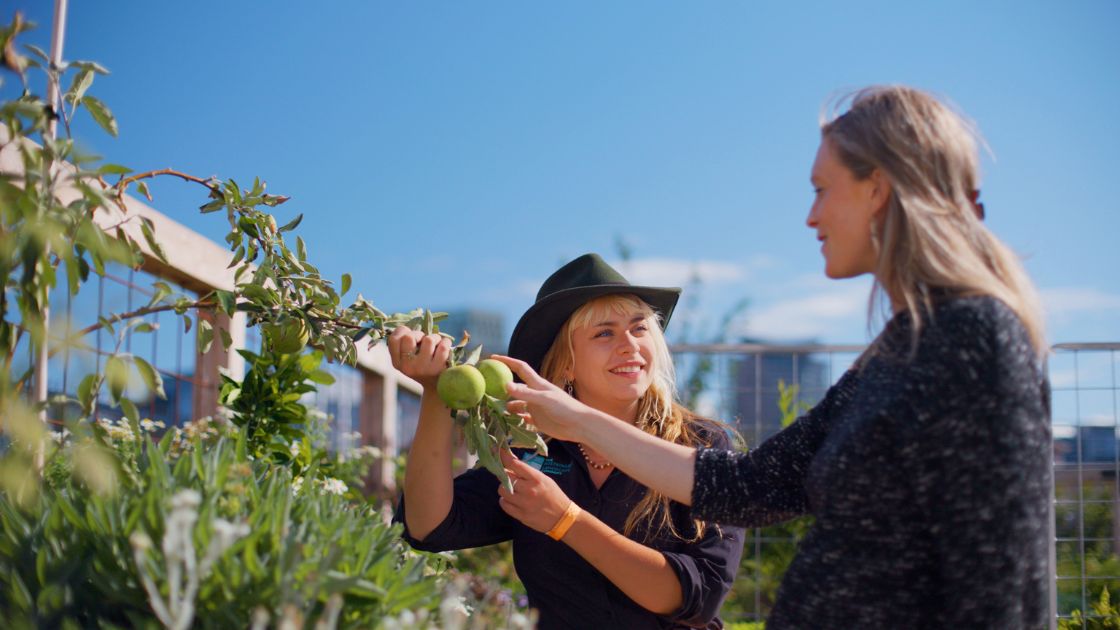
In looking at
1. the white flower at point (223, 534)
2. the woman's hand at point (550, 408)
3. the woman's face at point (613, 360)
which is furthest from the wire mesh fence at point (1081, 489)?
the white flower at point (223, 534)

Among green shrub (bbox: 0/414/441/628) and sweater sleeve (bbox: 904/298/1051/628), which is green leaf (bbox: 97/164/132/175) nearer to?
green shrub (bbox: 0/414/441/628)

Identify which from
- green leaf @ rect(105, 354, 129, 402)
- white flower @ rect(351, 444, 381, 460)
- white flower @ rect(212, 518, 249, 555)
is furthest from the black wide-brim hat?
white flower @ rect(351, 444, 381, 460)

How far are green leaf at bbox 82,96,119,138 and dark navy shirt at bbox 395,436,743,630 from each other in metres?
1.19

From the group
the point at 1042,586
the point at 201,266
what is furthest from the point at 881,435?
the point at 201,266

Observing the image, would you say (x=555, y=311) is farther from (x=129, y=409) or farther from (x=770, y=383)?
(x=770, y=383)

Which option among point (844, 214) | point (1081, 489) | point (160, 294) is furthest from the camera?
point (1081, 489)

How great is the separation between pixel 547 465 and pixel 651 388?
1.19ft

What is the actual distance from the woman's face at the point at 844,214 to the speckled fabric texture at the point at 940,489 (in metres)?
0.15

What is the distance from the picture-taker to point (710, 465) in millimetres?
1678

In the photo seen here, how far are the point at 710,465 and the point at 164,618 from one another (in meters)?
0.94

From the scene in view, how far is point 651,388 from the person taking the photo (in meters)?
2.66

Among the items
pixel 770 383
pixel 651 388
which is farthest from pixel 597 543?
pixel 770 383

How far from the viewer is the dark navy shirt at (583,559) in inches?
87.6

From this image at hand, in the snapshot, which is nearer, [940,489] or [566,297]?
[940,489]
